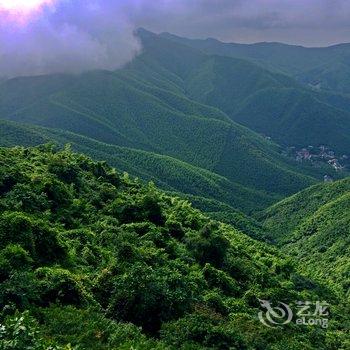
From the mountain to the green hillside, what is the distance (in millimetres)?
36004

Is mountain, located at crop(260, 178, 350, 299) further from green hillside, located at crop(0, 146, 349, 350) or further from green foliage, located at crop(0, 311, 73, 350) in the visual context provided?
green foliage, located at crop(0, 311, 73, 350)

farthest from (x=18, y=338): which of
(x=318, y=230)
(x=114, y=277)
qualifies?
(x=318, y=230)

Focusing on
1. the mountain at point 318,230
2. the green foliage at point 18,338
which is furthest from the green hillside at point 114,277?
the mountain at point 318,230

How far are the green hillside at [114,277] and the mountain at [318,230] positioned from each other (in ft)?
118

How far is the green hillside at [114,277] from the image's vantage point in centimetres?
2383

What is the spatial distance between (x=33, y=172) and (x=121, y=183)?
18.9 metres

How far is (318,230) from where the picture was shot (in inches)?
5443

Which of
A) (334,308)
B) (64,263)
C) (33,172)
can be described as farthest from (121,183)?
(64,263)

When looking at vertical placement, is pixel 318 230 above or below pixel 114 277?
below

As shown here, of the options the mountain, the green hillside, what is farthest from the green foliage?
the mountain

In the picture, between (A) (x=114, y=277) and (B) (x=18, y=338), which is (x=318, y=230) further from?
(B) (x=18, y=338)

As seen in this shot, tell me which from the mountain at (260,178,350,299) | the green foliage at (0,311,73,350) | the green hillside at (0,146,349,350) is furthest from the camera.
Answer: the mountain at (260,178,350,299)

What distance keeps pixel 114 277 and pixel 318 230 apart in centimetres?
11549

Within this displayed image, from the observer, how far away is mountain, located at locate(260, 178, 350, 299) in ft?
341
